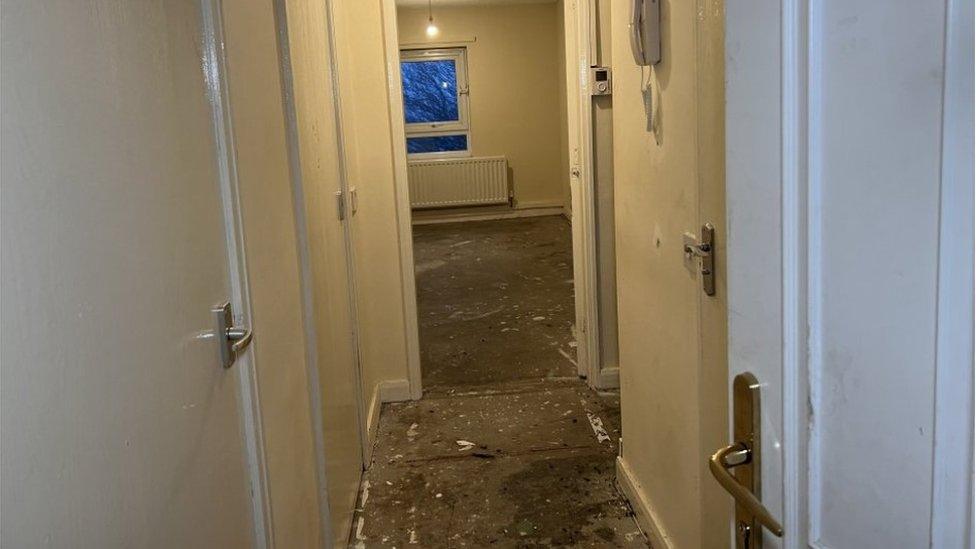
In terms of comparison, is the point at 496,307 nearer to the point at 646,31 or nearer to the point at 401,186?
the point at 401,186

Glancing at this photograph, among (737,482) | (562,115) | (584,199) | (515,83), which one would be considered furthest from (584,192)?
(515,83)

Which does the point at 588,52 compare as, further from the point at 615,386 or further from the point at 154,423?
the point at 154,423

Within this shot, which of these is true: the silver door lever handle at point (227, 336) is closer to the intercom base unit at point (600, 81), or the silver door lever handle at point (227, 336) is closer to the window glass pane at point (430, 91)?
the intercom base unit at point (600, 81)

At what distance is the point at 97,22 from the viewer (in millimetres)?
980

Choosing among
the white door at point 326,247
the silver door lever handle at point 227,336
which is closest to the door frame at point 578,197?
the white door at point 326,247

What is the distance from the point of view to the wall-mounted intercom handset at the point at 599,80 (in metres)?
3.67

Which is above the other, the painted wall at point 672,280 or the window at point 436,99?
the window at point 436,99

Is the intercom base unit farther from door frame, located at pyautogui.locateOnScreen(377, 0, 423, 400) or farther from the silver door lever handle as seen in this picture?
the silver door lever handle

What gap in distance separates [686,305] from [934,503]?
1399mm

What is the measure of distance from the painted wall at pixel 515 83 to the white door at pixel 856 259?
30.2ft

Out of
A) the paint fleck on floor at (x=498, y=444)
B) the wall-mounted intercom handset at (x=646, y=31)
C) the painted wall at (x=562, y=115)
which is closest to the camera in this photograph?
the wall-mounted intercom handset at (x=646, y=31)

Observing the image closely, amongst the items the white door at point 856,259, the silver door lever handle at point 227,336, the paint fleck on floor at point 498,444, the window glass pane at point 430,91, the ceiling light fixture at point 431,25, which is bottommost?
the paint fleck on floor at point 498,444

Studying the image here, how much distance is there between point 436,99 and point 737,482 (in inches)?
367

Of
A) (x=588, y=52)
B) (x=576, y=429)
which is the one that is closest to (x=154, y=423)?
(x=576, y=429)
